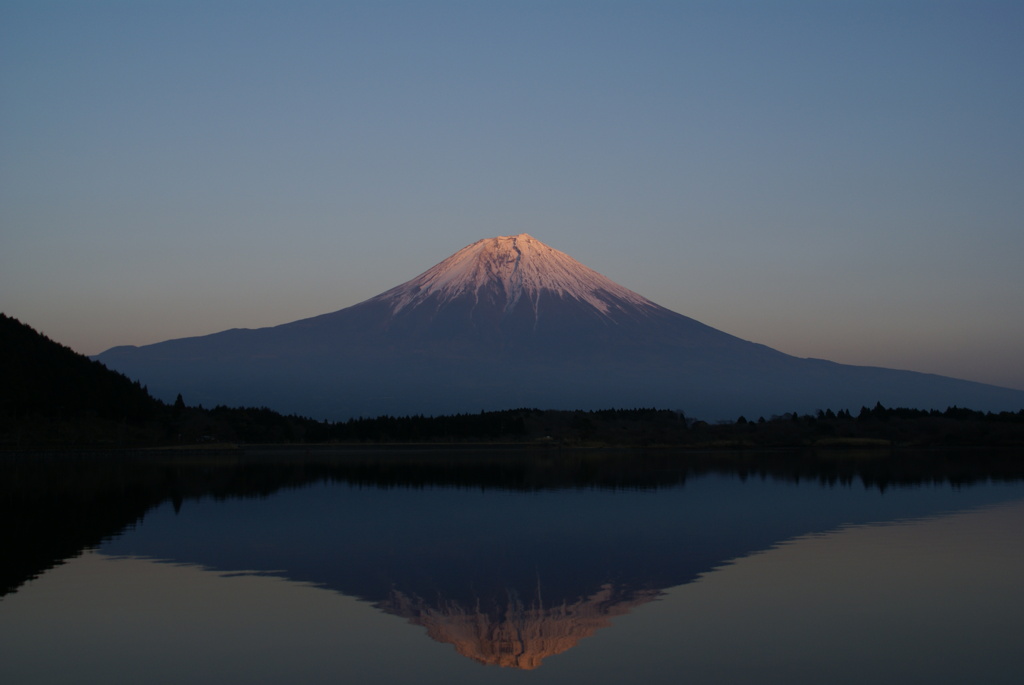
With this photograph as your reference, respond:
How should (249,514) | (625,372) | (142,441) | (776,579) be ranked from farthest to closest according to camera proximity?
(625,372)
(142,441)
(249,514)
(776,579)

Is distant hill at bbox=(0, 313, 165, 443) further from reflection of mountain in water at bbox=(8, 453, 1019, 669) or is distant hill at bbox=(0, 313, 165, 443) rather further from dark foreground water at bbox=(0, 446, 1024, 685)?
dark foreground water at bbox=(0, 446, 1024, 685)

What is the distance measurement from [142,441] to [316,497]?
57.8 m

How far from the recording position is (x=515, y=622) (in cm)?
1389

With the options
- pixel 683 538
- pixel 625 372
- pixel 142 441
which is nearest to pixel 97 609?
pixel 683 538

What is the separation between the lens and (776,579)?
55.3ft

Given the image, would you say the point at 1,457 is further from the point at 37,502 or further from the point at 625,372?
the point at 625,372

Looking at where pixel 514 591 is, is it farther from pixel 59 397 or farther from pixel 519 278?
pixel 519 278

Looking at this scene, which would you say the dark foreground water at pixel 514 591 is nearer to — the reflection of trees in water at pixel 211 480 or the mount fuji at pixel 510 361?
the reflection of trees in water at pixel 211 480

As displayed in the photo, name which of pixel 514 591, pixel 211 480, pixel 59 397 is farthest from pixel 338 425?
pixel 514 591

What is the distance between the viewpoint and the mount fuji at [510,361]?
497 ft

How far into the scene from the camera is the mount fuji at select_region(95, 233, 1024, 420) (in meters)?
152

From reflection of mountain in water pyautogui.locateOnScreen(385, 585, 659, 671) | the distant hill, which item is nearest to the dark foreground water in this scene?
reflection of mountain in water pyautogui.locateOnScreen(385, 585, 659, 671)

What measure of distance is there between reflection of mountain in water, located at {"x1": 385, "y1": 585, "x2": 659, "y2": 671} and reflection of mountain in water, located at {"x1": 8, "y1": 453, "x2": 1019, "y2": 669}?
29 millimetres

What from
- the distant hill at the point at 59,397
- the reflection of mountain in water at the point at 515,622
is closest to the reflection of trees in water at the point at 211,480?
the reflection of mountain in water at the point at 515,622
